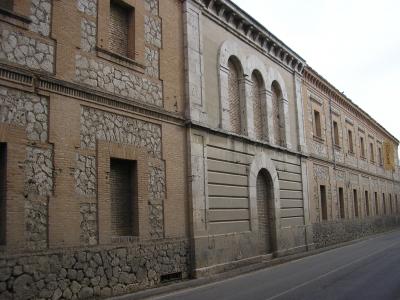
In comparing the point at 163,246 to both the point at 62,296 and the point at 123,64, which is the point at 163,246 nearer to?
the point at 62,296

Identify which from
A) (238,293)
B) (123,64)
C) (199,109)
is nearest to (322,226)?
(199,109)

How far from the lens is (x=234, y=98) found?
1706 cm

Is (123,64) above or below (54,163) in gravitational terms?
above

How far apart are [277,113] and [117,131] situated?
10.7 metres

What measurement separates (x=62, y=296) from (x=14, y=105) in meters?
3.72

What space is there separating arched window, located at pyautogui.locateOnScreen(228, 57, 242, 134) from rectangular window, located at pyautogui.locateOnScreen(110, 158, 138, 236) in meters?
5.67

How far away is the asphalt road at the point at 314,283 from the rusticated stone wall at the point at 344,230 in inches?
243

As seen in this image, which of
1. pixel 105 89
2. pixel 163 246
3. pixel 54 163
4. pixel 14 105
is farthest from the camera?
pixel 163 246

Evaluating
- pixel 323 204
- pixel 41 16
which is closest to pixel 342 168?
pixel 323 204

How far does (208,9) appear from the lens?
15508 mm

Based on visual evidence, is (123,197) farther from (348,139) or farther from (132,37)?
(348,139)

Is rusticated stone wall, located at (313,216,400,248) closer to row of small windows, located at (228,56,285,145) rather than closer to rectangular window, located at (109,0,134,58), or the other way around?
row of small windows, located at (228,56,285,145)

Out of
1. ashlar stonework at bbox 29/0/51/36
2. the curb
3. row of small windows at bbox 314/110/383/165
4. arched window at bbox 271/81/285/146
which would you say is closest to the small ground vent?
the curb

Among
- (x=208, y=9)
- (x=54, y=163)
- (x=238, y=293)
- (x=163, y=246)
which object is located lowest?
(x=238, y=293)
